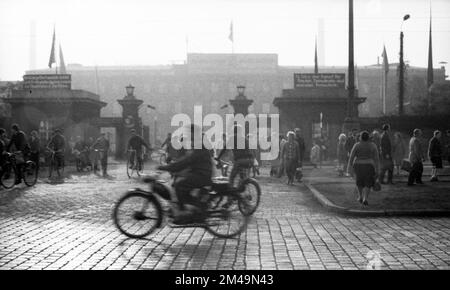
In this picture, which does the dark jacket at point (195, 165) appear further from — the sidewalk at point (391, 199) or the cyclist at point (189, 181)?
the sidewalk at point (391, 199)

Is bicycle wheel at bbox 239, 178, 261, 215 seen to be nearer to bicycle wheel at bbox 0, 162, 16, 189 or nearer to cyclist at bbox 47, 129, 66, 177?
bicycle wheel at bbox 0, 162, 16, 189

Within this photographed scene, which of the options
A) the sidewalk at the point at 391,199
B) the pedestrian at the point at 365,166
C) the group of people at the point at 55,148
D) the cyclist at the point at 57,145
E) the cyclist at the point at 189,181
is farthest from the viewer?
the cyclist at the point at 57,145

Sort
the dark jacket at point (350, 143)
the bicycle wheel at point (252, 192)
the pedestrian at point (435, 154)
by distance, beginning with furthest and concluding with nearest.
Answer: the dark jacket at point (350, 143)
the pedestrian at point (435, 154)
the bicycle wheel at point (252, 192)

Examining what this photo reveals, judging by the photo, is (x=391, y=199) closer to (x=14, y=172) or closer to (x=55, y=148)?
(x=14, y=172)

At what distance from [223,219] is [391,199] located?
5.47 m

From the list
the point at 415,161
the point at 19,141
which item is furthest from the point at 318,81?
the point at 19,141

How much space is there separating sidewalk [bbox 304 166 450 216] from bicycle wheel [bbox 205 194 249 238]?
9.83ft

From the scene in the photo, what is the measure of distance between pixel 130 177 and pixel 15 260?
535 inches

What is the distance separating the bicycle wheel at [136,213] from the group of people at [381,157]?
505 centimetres

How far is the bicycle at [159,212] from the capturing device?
7.96m

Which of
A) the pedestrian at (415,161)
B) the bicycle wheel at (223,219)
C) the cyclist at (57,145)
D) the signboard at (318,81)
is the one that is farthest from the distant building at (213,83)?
the bicycle wheel at (223,219)

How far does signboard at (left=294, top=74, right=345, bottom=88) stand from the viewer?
34844mm

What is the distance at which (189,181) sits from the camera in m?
8.09
